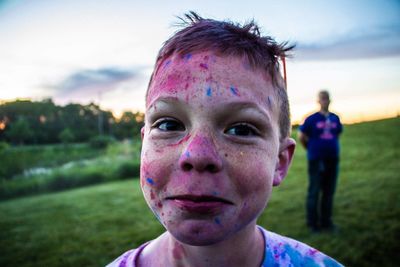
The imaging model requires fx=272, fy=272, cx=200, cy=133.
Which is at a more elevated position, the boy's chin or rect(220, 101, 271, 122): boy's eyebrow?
rect(220, 101, 271, 122): boy's eyebrow

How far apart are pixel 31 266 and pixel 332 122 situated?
5.78m

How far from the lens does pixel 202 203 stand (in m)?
0.95

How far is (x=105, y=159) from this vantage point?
22344 millimetres

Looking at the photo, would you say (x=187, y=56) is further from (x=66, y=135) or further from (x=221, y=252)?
(x=66, y=135)

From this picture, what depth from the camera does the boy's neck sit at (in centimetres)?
125

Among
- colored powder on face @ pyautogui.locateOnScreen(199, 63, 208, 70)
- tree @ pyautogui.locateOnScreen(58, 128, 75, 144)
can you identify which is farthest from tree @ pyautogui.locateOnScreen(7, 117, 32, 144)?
colored powder on face @ pyautogui.locateOnScreen(199, 63, 208, 70)

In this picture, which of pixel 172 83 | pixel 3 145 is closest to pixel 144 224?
pixel 172 83

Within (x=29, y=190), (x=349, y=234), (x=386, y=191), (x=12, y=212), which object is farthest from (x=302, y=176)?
(x=29, y=190)

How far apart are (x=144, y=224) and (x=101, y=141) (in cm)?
2076

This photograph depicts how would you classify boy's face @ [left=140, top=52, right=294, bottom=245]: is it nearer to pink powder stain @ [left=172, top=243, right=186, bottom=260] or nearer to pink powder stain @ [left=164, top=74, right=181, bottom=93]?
pink powder stain @ [left=164, top=74, right=181, bottom=93]

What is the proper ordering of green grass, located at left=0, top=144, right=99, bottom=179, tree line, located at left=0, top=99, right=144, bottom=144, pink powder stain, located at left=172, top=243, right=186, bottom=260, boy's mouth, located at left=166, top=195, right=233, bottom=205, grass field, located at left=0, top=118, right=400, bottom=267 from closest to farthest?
boy's mouth, located at left=166, top=195, right=233, bottom=205
pink powder stain, located at left=172, top=243, right=186, bottom=260
grass field, located at left=0, top=118, right=400, bottom=267
tree line, located at left=0, top=99, right=144, bottom=144
green grass, located at left=0, top=144, right=99, bottom=179

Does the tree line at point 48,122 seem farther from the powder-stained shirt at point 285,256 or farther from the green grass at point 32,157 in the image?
the powder-stained shirt at point 285,256

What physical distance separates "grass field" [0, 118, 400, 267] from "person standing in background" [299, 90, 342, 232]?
2.05 feet

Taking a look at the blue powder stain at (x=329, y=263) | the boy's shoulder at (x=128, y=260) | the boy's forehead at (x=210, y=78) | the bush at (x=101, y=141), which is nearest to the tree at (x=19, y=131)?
the boy's shoulder at (x=128, y=260)
